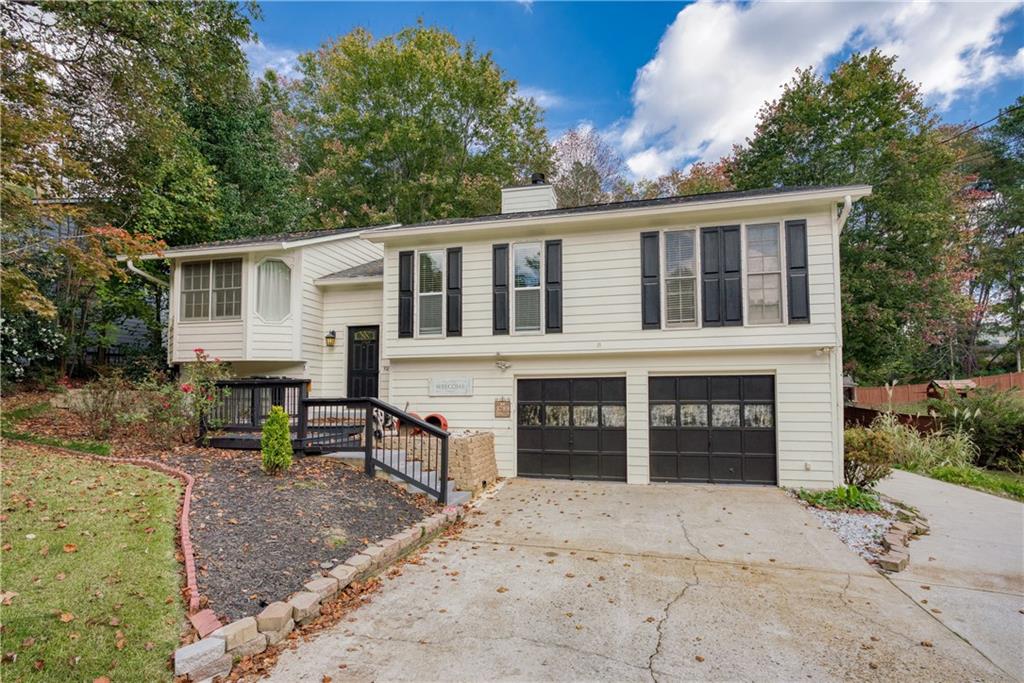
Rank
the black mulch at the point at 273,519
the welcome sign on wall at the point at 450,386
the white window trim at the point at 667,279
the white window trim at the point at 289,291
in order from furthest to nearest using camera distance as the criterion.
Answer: the white window trim at the point at 289,291
the welcome sign on wall at the point at 450,386
the white window trim at the point at 667,279
the black mulch at the point at 273,519

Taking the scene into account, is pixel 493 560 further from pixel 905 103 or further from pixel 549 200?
pixel 905 103

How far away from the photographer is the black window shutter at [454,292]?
32.4 feet

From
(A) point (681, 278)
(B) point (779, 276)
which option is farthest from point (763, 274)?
(A) point (681, 278)

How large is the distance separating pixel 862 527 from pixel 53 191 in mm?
13616

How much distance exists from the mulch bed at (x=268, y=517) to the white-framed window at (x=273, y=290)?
3.84 m

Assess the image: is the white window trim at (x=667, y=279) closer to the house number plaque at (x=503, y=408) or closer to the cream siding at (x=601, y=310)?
the cream siding at (x=601, y=310)

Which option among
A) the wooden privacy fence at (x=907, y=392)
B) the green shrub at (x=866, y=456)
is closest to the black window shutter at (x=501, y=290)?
the green shrub at (x=866, y=456)

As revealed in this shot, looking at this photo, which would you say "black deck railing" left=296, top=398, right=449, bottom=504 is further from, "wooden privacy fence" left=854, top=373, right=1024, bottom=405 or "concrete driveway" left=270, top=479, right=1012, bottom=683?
"wooden privacy fence" left=854, top=373, right=1024, bottom=405

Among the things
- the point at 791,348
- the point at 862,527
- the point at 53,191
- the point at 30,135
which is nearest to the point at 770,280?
the point at 791,348

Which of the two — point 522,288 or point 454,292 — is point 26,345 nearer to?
point 454,292

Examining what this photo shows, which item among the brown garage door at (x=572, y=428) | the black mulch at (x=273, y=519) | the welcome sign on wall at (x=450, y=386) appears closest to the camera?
the black mulch at (x=273, y=519)

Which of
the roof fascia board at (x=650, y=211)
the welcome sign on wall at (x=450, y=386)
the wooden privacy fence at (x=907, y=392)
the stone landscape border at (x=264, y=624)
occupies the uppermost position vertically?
the roof fascia board at (x=650, y=211)

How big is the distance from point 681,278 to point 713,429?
2726 millimetres

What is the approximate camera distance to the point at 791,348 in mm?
8281
